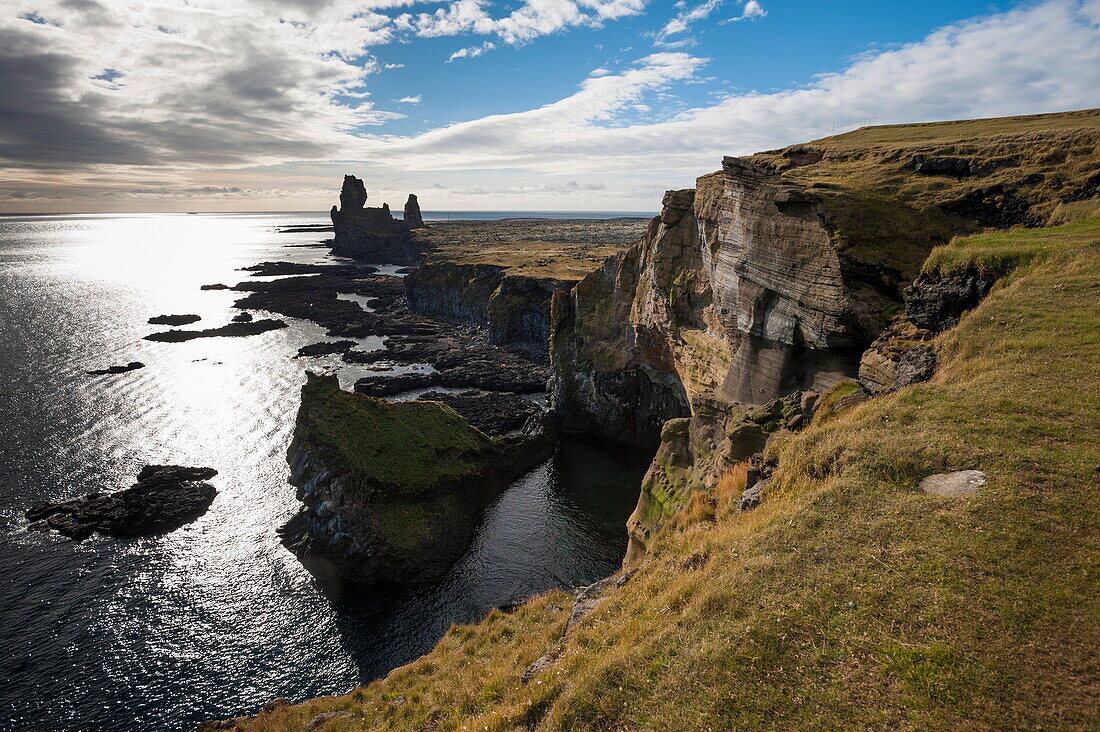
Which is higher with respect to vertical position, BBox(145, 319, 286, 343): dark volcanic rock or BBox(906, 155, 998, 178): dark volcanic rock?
BBox(906, 155, 998, 178): dark volcanic rock

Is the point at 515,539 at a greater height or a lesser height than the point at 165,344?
lesser

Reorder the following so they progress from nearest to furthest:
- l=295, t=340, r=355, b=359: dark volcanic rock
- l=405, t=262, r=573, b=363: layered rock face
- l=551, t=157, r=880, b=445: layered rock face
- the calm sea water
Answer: l=551, t=157, r=880, b=445: layered rock face → the calm sea water → l=295, t=340, r=355, b=359: dark volcanic rock → l=405, t=262, r=573, b=363: layered rock face

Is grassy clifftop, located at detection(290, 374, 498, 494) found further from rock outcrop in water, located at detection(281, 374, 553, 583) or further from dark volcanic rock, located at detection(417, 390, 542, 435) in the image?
dark volcanic rock, located at detection(417, 390, 542, 435)

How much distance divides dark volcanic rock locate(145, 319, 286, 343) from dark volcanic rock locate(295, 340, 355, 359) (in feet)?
55.8

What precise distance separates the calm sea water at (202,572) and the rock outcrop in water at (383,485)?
70.0 inches

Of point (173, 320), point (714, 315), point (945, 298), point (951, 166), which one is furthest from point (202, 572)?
point (173, 320)

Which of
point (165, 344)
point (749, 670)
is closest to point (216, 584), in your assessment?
point (749, 670)

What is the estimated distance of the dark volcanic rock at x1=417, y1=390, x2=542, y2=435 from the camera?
63250mm

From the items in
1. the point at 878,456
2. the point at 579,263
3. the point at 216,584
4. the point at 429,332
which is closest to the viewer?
the point at 878,456

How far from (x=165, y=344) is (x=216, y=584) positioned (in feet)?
240

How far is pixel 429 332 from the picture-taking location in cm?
10850

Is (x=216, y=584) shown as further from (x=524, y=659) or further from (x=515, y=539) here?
(x=524, y=659)

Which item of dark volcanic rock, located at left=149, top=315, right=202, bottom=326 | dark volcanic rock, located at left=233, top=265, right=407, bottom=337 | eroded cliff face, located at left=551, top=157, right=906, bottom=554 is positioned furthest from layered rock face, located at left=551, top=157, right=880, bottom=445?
dark volcanic rock, located at left=149, top=315, right=202, bottom=326

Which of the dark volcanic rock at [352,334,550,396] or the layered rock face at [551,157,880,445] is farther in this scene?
the dark volcanic rock at [352,334,550,396]
